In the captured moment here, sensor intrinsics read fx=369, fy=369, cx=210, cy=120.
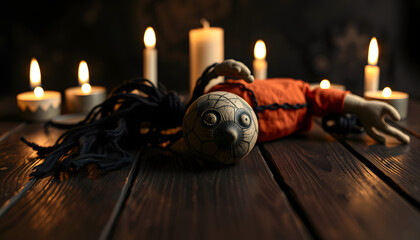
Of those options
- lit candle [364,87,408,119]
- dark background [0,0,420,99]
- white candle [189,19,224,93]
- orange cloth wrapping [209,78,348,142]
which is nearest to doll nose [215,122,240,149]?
orange cloth wrapping [209,78,348,142]

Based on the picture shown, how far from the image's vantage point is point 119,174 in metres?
0.57

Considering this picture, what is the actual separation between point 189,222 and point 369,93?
30.0 inches

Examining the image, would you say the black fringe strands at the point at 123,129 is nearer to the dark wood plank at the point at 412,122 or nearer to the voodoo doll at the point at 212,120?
the voodoo doll at the point at 212,120

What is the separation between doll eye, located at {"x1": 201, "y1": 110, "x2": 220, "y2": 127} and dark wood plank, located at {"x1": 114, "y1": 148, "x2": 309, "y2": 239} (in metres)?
0.08

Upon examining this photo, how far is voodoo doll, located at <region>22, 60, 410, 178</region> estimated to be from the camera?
57 cm

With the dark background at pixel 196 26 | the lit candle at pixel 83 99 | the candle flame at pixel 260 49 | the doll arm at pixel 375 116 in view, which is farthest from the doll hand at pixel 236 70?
the dark background at pixel 196 26

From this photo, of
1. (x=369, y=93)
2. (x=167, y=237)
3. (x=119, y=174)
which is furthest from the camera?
(x=369, y=93)

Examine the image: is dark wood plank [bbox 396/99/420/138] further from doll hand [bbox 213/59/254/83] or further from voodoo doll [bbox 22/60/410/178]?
doll hand [bbox 213/59/254/83]

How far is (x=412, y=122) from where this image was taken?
2.99ft

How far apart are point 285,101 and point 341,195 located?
272 mm

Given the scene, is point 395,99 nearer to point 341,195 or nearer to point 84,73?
point 341,195

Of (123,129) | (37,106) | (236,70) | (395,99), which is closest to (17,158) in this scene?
(123,129)

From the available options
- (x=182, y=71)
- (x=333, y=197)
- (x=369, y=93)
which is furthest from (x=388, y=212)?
(x=182, y=71)

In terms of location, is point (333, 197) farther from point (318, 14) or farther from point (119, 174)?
point (318, 14)
